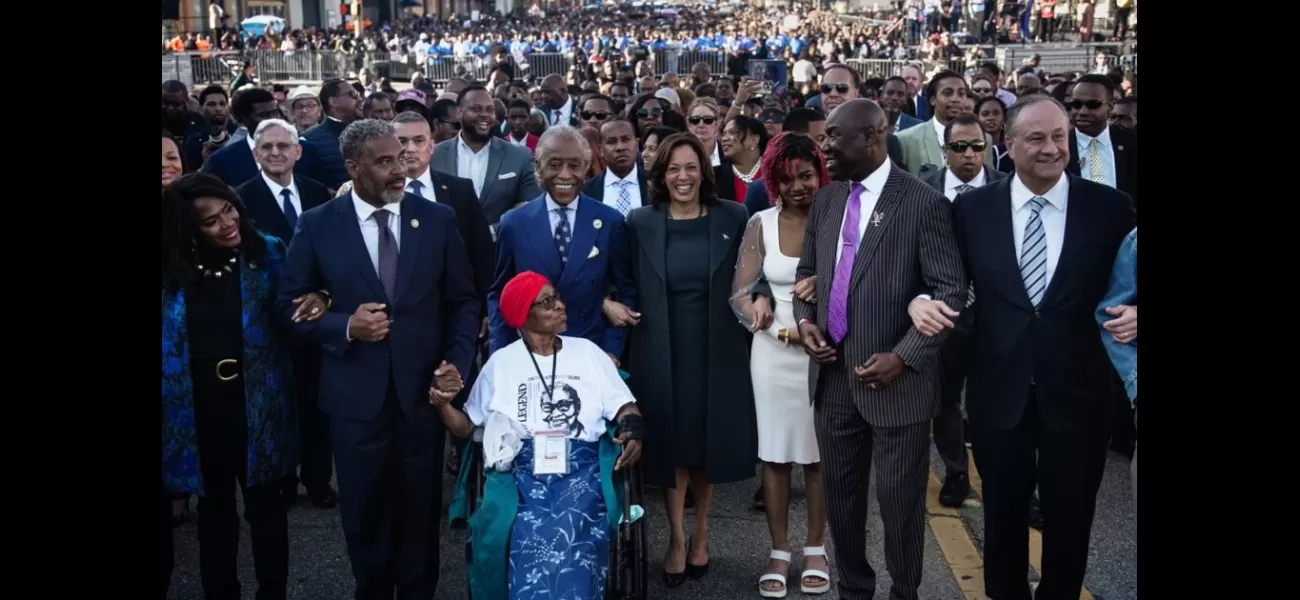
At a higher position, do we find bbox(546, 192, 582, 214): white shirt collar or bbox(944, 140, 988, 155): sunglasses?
bbox(944, 140, 988, 155): sunglasses

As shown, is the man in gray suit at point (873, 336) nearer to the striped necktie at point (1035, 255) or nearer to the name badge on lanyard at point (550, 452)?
the striped necktie at point (1035, 255)

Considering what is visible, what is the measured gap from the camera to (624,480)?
4.97 metres

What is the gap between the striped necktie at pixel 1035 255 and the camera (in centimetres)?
446

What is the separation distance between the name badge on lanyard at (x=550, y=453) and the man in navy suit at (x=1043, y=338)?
Answer: 4.97 feet

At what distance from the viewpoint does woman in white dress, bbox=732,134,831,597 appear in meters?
5.30

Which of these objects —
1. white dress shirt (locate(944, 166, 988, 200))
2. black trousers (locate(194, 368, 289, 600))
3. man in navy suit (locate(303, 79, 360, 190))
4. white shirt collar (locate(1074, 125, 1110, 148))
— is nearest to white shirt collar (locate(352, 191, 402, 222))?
black trousers (locate(194, 368, 289, 600))

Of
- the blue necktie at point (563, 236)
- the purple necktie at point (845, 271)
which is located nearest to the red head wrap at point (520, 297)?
the blue necktie at point (563, 236)

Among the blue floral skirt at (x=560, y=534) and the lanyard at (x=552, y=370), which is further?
the lanyard at (x=552, y=370)

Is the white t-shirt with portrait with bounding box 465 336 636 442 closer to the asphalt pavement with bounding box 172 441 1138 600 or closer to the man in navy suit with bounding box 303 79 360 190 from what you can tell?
the asphalt pavement with bounding box 172 441 1138 600

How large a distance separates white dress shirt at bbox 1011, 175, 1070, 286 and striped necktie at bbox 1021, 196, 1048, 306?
12mm

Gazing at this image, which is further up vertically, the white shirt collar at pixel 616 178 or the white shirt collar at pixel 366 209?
the white shirt collar at pixel 616 178

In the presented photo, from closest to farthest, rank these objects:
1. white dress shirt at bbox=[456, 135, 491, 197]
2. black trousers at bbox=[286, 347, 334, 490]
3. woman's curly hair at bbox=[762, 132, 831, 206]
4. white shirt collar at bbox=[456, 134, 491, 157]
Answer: woman's curly hair at bbox=[762, 132, 831, 206] < black trousers at bbox=[286, 347, 334, 490] < white dress shirt at bbox=[456, 135, 491, 197] < white shirt collar at bbox=[456, 134, 491, 157]
